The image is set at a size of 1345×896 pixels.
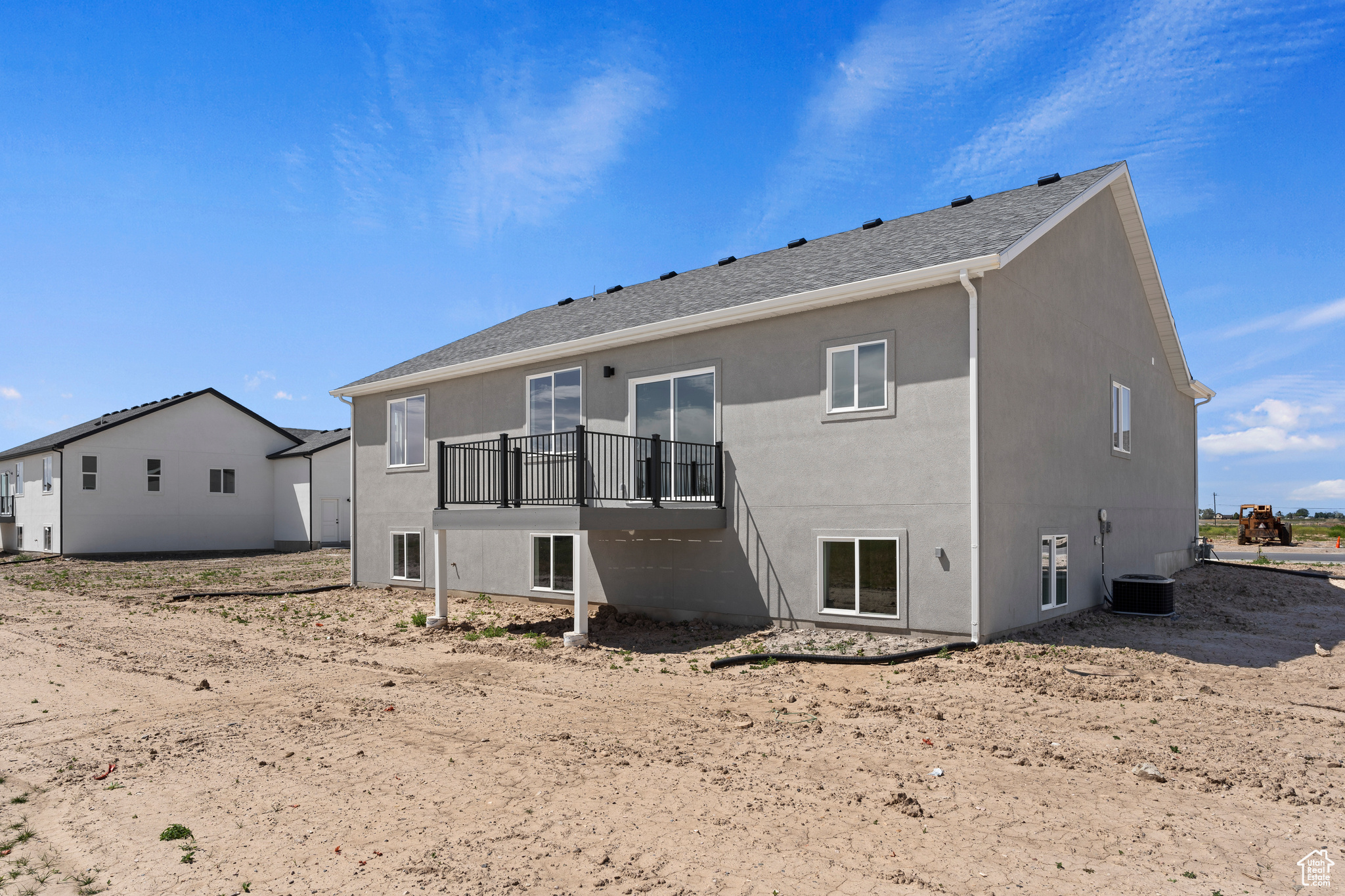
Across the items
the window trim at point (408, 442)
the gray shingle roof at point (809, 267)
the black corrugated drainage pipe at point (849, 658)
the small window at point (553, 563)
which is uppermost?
the gray shingle roof at point (809, 267)

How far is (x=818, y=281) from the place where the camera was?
11562 mm

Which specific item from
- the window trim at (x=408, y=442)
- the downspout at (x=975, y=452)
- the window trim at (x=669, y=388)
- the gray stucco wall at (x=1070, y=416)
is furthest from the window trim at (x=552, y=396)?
the gray stucco wall at (x=1070, y=416)

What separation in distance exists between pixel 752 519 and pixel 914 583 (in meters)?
2.59

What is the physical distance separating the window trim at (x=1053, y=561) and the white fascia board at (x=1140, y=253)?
3914mm

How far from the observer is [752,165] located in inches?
572

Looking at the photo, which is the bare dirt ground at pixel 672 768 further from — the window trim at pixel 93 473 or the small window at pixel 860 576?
the window trim at pixel 93 473

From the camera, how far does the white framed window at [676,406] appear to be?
1252 centimetres

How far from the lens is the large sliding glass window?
679 inches

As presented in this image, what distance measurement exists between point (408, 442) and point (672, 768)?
13141 millimetres

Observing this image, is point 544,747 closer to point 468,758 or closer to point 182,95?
point 468,758

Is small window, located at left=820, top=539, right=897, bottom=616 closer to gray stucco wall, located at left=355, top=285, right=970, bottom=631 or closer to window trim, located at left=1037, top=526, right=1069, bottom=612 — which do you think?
gray stucco wall, located at left=355, top=285, right=970, bottom=631

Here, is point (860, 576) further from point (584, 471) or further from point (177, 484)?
point (177, 484)

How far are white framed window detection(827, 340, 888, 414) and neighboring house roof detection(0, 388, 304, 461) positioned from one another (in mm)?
28697

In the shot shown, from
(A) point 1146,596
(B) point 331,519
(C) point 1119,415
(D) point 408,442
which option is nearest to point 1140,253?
(C) point 1119,415
